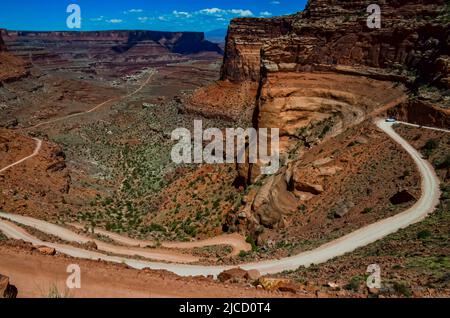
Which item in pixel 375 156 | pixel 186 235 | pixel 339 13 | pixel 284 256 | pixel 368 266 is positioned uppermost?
pixel 339 13

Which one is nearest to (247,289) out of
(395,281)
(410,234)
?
(395,281)

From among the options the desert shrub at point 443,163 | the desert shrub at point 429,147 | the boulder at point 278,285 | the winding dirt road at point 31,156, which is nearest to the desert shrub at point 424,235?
the desert shrub at point 443,163

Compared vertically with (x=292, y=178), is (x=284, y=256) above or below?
below

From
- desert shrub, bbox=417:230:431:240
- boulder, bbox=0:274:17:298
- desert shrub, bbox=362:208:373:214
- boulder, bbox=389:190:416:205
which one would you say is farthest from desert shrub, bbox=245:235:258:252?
Result: boulder, bbox=0:274:17:298

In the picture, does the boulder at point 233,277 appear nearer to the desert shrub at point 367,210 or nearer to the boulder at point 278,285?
the boulder at point 278,285

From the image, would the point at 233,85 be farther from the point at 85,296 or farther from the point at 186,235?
the point at 85,296

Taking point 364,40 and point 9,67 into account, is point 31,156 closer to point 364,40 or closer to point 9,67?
point 364,40

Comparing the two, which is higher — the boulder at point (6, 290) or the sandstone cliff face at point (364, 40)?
the sandstone cliff face at point (364, 40)

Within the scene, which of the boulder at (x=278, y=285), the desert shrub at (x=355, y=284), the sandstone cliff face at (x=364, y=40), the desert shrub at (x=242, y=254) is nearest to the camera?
the boulder at (x=278, y=285)
